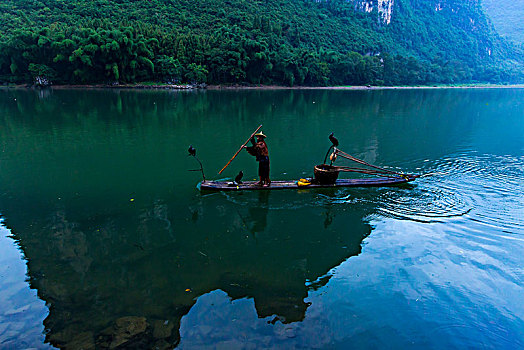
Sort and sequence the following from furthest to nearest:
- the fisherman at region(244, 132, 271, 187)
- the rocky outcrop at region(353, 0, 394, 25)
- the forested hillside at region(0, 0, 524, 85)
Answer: the rocky outcrop at region(353, 0, 394, 25)
the forested hillside at region(0, 0, 524, 85)
the fisherman at region(244, 132, 271, 187)

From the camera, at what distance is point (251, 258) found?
7.82 m

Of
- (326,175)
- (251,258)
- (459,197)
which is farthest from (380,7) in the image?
(251,258)

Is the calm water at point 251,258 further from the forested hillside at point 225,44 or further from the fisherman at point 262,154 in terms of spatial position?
the forested hillside at point 225,44

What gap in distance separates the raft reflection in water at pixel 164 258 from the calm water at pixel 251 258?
0.03 m

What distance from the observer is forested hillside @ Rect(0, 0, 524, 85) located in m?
67.6

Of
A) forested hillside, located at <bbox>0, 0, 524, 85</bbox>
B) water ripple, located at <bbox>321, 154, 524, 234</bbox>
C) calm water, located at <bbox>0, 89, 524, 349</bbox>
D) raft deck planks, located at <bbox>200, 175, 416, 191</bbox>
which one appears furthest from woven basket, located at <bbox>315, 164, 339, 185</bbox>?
forested hillside, located at <bbox>0, 0, 524, 85</bbox>

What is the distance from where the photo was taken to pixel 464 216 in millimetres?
9977

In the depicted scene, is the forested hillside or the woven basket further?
the forested hillside

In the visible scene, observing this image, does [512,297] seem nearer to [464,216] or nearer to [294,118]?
[464,216]

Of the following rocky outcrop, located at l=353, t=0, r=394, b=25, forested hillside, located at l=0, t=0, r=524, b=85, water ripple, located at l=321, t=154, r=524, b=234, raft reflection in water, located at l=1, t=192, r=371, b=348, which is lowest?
raft reflection in water, located at l=1, t=192, r=371, b=348

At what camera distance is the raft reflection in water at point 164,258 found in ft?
19.3

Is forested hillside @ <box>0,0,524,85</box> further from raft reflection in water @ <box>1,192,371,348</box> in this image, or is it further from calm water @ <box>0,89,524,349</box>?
raft reflection in water @ <box>1,192,371,348</box>

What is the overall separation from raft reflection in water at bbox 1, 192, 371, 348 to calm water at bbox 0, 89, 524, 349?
0.11 feet

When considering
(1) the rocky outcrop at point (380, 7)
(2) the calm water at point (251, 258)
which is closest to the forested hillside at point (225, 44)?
(1) the rocky outcrop at point (380, 7)
